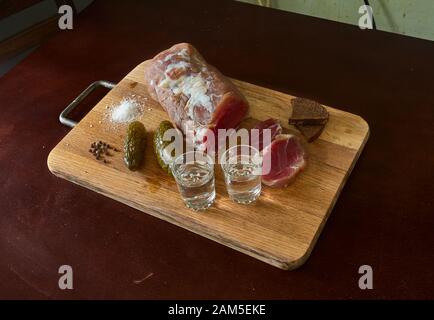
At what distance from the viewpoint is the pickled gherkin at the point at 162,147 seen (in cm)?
135

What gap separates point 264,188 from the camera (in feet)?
4.27

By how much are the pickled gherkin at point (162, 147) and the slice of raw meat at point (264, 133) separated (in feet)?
0.78

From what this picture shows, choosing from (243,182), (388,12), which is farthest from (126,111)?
(388,12)

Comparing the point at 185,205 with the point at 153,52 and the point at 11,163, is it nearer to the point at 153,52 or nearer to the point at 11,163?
the point at 11,163

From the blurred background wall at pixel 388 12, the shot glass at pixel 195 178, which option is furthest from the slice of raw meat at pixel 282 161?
the blurred background wall at pixel 388 12

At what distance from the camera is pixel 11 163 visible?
148 cm

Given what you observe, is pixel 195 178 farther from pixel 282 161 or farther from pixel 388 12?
pixel 388 12

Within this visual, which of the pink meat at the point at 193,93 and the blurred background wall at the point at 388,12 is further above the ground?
the blurred background wall at the point at 388,12

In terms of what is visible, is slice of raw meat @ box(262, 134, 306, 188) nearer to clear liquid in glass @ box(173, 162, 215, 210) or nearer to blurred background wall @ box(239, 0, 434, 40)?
clear liquid in glass @ box(173, 162, 215, 210)

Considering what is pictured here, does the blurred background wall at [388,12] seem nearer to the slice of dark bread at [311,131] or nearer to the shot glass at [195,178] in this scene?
the slice of dark bread at [311,131]

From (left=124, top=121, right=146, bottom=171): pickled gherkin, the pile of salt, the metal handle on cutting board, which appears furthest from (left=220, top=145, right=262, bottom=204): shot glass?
the metal handle on cutting board
